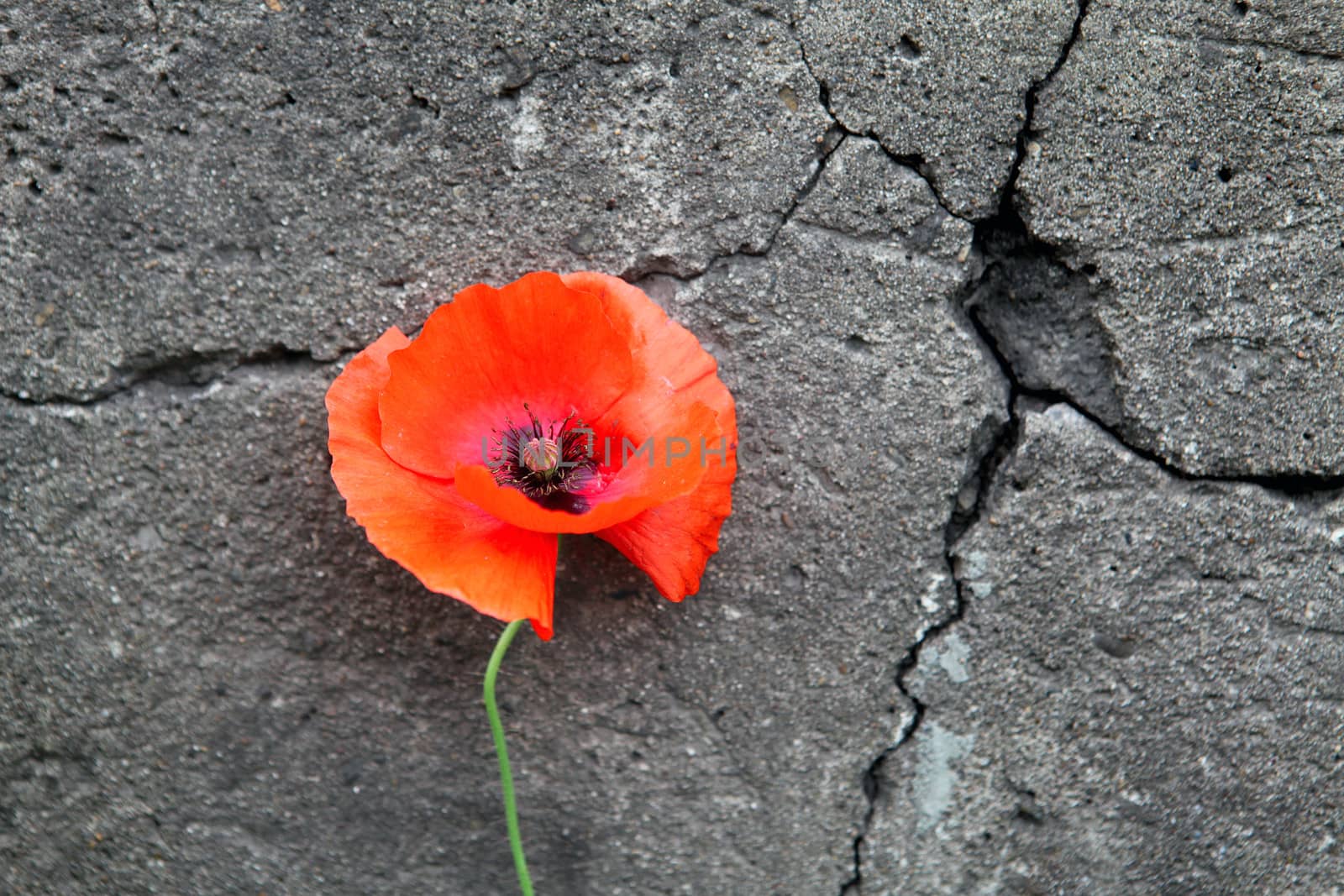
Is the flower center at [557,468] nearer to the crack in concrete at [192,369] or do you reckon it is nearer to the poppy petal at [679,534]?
the poppy petal at [679,534]

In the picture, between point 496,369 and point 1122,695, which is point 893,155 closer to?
point 496,369

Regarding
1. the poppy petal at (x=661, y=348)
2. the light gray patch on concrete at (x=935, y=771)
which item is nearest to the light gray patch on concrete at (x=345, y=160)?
the poppy petal at (x=661, y=348)

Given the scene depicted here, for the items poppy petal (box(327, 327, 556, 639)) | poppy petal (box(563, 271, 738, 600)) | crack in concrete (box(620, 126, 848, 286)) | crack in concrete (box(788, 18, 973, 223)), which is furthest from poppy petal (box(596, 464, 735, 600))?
crack in concrete (box(788, 18, 973, 223))

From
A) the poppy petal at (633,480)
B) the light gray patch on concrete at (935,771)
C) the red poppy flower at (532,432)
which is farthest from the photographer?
the light gray patch on concrete at (935,771)

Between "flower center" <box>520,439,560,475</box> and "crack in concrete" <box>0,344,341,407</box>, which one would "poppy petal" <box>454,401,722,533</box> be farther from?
"crack in concrete" <box>0,344,341,407</box>

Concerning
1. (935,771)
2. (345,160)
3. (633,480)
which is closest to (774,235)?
(633,480)

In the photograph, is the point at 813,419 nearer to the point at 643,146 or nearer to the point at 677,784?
the point at 643,146

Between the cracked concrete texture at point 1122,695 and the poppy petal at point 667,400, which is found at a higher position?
the poppy petal at point 667,400
